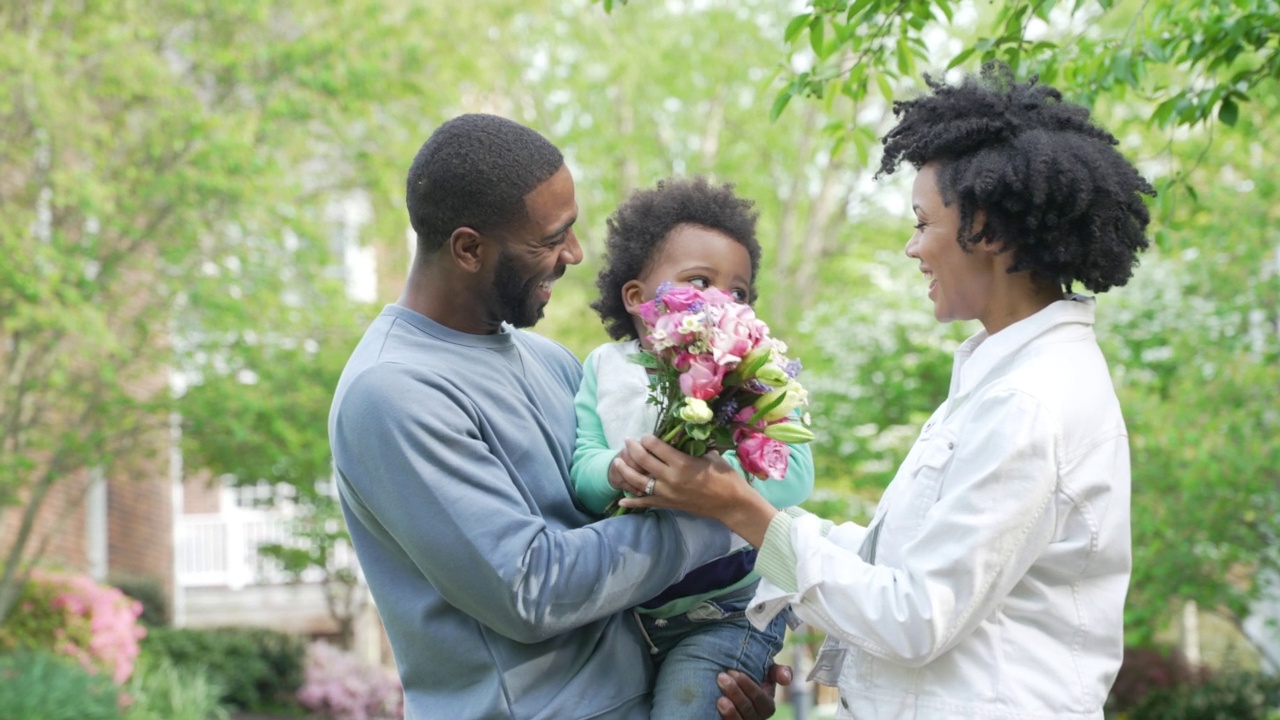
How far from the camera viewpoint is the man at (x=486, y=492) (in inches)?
109

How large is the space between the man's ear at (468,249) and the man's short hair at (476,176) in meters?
0.02

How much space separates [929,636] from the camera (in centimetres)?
258

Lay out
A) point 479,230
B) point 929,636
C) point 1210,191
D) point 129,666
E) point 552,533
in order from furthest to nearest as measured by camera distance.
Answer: point 129,666 < point 1210,191 < point 479,230 < point 552,533 < point 929,636

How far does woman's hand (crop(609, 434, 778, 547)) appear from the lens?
288 cm

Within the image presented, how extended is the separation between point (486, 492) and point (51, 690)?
8408 mm

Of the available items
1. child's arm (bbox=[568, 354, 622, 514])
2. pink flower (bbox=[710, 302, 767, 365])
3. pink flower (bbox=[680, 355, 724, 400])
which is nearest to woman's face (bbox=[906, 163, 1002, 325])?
pink flower (bbox=[710, 302, 767, 365])

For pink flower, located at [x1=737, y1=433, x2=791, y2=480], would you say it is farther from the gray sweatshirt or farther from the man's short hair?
the man's short hair

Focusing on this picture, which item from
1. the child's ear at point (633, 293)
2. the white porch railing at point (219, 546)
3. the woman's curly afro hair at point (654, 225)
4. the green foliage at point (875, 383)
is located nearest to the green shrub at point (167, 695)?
the green foliage at point (875, 383)

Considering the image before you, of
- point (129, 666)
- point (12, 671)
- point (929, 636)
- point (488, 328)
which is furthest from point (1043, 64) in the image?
point (129, 666)

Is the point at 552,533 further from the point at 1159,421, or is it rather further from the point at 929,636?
the point at 1159,421

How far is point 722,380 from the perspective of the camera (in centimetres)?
287

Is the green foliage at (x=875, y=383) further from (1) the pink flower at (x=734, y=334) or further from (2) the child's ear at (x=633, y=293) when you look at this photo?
(1) the pink flower at (x=734, y=334)

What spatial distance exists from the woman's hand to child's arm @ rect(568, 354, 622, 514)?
147 millimetres

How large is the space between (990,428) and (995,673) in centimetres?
48
